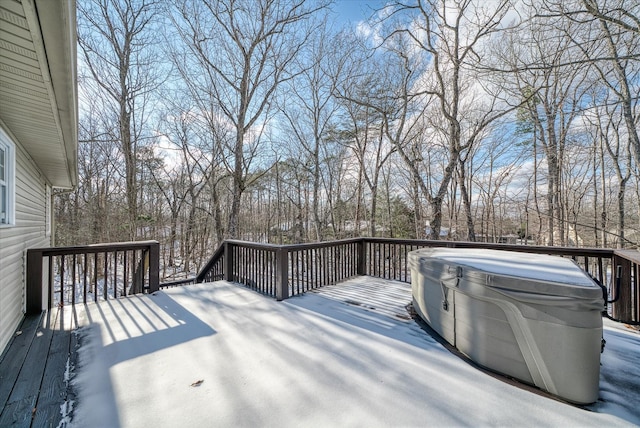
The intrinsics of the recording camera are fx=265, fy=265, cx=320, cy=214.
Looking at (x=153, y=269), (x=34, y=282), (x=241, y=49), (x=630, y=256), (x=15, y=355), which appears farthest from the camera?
(x=241, y=49)

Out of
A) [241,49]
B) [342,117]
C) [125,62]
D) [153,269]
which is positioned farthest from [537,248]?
[125,62]

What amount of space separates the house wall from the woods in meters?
3.44

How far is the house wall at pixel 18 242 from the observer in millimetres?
2631

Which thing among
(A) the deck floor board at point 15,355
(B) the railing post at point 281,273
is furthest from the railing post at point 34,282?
(B) the railing post at point 281,273

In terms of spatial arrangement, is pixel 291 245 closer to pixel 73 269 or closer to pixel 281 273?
pixel 281 273

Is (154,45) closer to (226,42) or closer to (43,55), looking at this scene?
(226,42)

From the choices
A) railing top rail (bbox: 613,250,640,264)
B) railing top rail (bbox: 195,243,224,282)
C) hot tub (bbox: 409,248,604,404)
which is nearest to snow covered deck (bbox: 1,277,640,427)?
hot tub (bbox: 409,248,604,404)

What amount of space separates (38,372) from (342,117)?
12.2 metres

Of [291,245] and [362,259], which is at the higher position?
[291,245]

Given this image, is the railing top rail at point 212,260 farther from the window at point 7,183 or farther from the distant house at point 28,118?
the window at point 7,183

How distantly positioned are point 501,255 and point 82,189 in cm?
1378

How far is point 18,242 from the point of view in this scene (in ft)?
10.6

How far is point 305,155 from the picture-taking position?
44.5ft

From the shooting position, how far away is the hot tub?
175 centimetres
